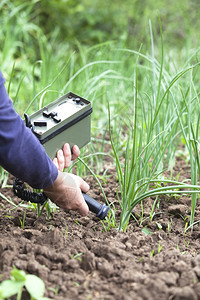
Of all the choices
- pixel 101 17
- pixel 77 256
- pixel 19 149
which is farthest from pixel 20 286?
pixel 101 17

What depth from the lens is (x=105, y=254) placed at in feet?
4.70

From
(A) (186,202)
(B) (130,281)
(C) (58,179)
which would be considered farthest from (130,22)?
(B) (130,281)

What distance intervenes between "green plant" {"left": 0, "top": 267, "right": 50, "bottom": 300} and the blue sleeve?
1.11ft

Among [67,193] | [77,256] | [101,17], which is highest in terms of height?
[101,17]

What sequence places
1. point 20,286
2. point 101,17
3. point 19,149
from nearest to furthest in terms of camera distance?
point 20,286, point 19,149, point 101,17

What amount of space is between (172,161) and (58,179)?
Answer: 2.83ft

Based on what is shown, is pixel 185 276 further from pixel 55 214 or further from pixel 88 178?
pixel 88 178

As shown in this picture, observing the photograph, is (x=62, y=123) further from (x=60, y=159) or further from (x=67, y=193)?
(x=67, y=193)

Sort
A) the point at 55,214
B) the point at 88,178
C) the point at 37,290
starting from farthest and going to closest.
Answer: the point at 88,178 < the point at 55,214 < the point at 37,290

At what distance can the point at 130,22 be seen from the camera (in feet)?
16.6

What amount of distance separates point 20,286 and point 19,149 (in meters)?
0.42

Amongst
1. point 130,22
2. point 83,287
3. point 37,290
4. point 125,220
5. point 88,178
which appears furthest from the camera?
point 130,22

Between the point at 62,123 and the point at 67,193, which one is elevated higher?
the point at 62,123

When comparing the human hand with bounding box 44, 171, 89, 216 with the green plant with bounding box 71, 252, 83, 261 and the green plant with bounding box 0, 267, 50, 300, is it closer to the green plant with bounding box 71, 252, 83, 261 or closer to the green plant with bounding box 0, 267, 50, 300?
the green plant with bounding box 71, 252, 83, 261
